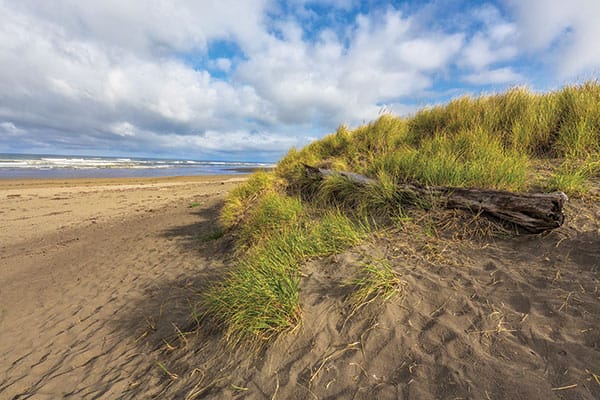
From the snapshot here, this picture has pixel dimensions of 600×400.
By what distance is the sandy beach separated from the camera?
2855 mm

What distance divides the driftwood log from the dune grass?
27 centimetres

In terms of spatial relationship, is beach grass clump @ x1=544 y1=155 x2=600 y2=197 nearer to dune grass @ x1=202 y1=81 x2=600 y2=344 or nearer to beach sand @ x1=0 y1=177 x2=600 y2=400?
dune grass @ x1=202 y1=81 x2=600 y2=344

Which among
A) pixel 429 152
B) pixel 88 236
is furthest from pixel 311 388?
pixel 88 236

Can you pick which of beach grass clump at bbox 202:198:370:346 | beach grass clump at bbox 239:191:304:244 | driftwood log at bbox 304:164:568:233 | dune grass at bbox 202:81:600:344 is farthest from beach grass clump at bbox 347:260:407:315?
beach grass clump at bbox 239:191:304:244

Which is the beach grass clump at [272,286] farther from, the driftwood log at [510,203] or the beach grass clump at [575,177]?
the beach grass clump at [575,177]

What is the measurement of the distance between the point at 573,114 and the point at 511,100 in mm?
1331

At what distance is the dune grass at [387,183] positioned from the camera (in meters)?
2.78

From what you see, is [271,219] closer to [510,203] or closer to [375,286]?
[375,286]

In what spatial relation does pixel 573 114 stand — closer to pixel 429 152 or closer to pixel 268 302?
pixel 429 152

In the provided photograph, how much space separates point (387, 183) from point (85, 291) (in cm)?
559

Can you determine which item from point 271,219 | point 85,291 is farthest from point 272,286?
point 85,291

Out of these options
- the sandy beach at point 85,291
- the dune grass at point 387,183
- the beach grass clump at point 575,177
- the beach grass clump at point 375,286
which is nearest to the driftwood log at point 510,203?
the dune grass at point 387,183

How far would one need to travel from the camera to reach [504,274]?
2.63m

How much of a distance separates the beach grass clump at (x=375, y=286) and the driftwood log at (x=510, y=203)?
5.16 ft
